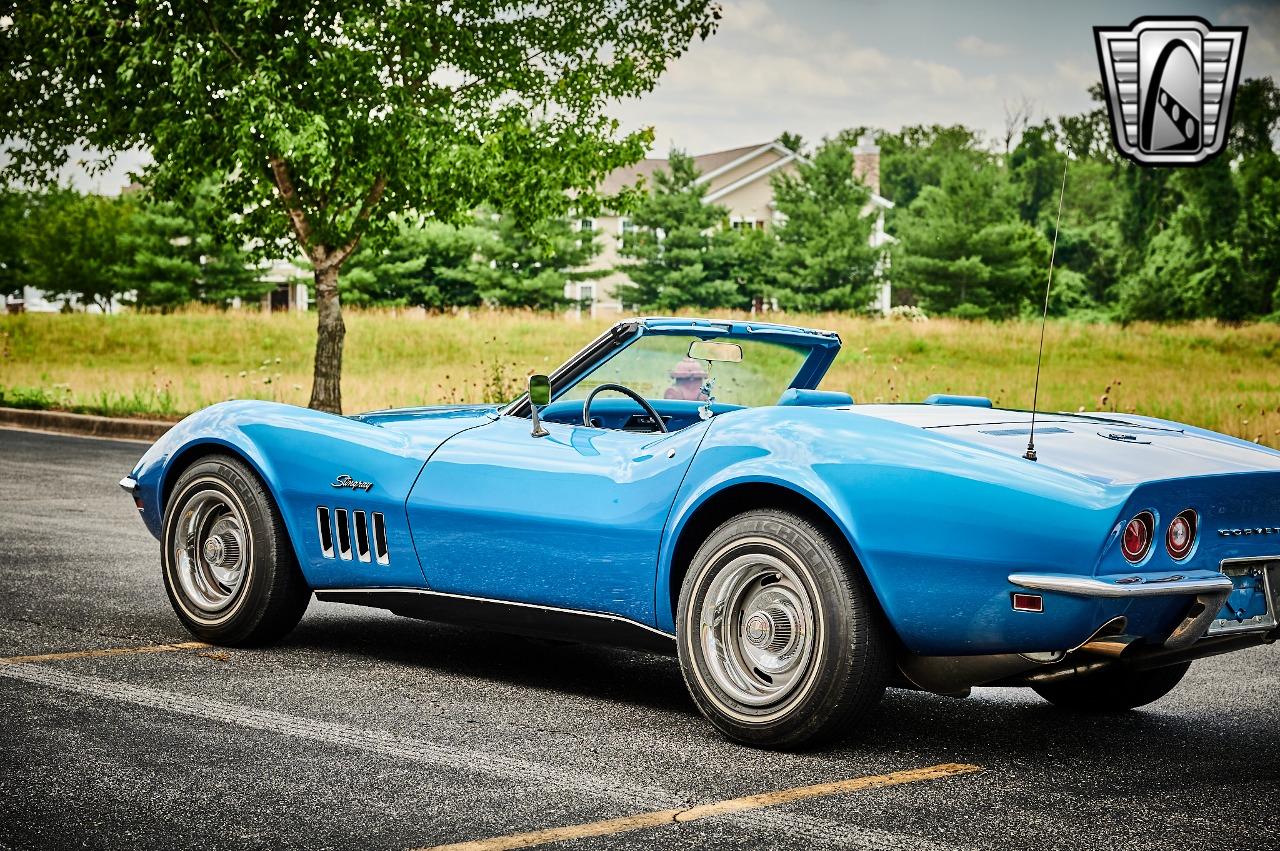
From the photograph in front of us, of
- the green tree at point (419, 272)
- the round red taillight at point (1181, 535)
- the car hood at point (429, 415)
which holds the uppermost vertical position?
the green tree at point (419, 272)

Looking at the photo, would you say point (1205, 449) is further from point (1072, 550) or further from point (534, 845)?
point (534, 845)

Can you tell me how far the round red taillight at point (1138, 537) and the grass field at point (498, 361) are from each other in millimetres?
13198

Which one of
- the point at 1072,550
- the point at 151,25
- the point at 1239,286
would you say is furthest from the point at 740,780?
the point at 1239,286

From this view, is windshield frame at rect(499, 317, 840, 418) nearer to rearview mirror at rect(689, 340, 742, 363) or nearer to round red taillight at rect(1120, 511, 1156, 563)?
rearview mirror at rect(689, 340, 742, 363)

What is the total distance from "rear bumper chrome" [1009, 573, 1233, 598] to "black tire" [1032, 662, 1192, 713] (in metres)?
1.20

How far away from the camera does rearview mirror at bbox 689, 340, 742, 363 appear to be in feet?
18.6

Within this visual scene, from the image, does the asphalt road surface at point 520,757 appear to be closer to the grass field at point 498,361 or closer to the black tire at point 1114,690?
the black tire at point 1114,690

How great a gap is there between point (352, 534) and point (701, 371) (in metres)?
1.45

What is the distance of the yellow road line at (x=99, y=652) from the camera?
5.55 m

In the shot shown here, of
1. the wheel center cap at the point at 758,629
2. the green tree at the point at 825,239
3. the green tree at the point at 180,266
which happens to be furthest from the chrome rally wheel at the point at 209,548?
the green tree at the point at 825,239

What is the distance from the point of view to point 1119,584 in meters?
3.98

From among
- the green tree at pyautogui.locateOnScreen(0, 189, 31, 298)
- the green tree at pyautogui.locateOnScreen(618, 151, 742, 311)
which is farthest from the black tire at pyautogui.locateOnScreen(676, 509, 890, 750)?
the green tree at pyautogui.locateOnScreen(0, 189, 31, 298)

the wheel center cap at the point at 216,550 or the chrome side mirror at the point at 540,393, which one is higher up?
the chrome side mirror at the point at 540,393

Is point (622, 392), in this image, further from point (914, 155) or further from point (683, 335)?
point (914, 155)
